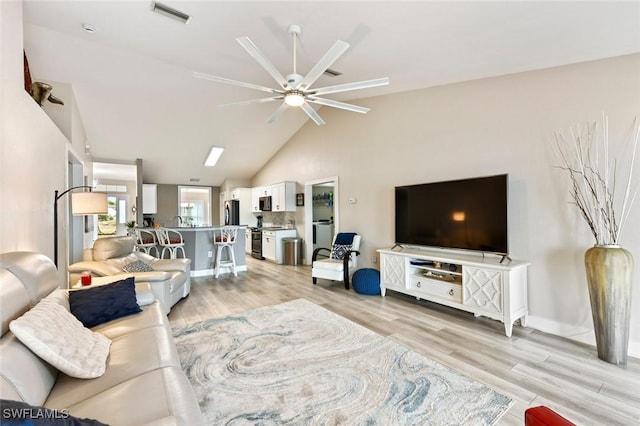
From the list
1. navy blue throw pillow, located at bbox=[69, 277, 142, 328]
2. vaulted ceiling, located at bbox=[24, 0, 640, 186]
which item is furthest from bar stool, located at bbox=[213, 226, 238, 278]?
navy blue throw pillow, located at bbox=[69, 277, 142, 328]

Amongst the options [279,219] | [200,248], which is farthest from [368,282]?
[279,219]

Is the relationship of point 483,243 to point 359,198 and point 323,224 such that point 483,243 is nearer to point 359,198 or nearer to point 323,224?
point 359,198

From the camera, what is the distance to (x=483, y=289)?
327cm

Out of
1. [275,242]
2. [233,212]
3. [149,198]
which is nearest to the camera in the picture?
[275,242]

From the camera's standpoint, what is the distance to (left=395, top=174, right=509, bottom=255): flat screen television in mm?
3379

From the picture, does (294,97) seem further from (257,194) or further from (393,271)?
(257,194)

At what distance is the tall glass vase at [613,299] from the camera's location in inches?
97.7

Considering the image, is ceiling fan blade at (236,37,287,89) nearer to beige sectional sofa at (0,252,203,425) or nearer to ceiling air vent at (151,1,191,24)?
ceiling air vent at (151,1,191,24)

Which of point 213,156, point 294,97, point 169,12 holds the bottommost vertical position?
point 294,97

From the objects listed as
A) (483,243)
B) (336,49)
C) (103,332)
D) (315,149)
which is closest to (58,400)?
(103,332)

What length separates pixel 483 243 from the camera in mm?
3508

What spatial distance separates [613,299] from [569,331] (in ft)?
2.40

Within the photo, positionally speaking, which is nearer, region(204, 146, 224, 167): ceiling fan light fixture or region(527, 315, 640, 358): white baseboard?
region(527, 315, 640, 358): white baseboard

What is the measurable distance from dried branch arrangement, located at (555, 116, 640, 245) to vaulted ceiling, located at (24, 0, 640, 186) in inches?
30.4
